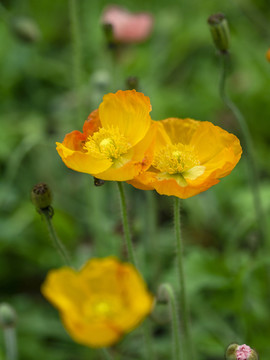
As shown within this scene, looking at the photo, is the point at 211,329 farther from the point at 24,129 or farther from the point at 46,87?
the point at 46,87

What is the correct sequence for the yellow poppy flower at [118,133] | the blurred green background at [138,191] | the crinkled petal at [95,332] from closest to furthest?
1. the crinkled petal at [95,332]
2. the yellow poppy flower at [118,133]
3. the blurred green background at [138,191]

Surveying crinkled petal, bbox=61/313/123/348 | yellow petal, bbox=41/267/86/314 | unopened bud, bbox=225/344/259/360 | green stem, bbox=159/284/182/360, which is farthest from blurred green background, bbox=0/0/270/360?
crinkled petal, bbox=61/313/123/348

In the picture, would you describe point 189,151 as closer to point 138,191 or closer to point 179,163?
point 179,163

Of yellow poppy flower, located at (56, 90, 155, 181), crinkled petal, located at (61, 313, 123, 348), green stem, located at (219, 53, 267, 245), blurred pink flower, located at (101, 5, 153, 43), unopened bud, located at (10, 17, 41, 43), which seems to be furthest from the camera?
blurred pink flower, located at (101, 5, 153, 43)

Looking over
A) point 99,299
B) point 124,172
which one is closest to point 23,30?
point 124,172

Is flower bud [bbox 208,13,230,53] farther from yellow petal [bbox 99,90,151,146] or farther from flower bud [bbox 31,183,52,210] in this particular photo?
flower bud [bbox 31,183,52,210]

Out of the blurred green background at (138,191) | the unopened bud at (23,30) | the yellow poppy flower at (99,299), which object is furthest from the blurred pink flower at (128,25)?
the yellow poppy flower at (99,299)

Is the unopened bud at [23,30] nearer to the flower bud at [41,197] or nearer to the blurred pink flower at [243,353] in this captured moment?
the flower bud at [41,197]
